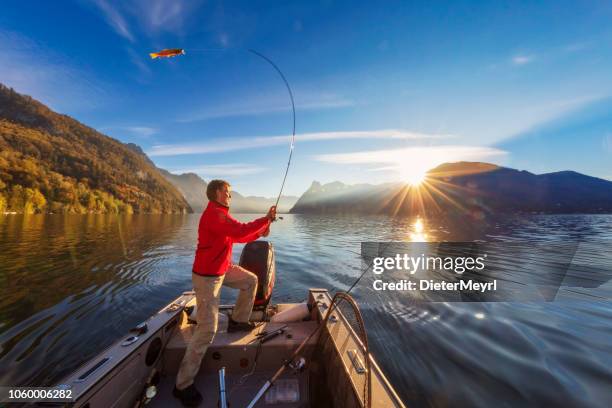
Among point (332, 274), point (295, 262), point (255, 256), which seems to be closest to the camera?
point (255, 256)

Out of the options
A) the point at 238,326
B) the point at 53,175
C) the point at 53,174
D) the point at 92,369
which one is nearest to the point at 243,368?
the point at 238,326

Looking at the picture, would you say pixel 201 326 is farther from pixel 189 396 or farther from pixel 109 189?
pixel 109 189

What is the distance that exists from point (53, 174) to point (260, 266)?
117303 millimetres

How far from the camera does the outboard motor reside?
16.6 feet

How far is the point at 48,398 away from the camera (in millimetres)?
2201

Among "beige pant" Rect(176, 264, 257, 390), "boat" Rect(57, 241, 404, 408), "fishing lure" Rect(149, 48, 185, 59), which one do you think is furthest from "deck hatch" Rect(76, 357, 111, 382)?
"fishing lure" Rect(149, 48, 185, 59)

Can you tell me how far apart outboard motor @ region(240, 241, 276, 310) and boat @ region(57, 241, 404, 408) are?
18.9 inches

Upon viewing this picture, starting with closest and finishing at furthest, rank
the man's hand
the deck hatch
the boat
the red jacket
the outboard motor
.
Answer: the deck hatch → the boat → the red jacket → the man's hand → the outboard motor

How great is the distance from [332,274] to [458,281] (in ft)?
17.8

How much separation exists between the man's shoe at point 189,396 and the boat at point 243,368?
17cm

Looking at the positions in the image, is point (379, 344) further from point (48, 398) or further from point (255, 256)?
point (48, 398)

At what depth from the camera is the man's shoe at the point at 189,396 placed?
3279 millimetres

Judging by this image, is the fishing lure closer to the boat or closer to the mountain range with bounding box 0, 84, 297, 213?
the boat

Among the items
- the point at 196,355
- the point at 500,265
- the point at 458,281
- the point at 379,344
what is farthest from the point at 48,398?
→ the point at 500,265
